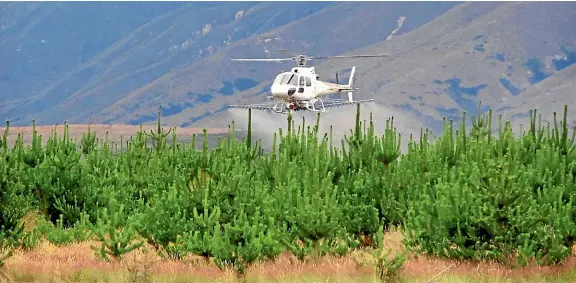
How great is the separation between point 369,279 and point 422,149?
40.6 feet

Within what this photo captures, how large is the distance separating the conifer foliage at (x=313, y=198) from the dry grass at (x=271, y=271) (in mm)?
363

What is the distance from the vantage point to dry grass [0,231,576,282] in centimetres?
2223

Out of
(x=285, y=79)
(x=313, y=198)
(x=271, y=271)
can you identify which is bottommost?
(x=271, y=271)

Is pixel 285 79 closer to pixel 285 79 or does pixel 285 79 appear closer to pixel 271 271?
pixel 285 79

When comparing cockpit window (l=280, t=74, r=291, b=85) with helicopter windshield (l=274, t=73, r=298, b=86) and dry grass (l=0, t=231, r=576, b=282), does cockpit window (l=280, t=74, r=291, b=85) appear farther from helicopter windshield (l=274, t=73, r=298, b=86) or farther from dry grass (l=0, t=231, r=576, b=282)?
dry grass (l=0, t=231, r=576, b=282)

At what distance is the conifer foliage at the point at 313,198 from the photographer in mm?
23609

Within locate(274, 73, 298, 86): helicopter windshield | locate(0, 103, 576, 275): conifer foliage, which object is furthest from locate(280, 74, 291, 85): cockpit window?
locate(0, 103, 576, 275): conifer foliage

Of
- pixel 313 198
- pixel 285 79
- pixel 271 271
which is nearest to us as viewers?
pixel 271 271

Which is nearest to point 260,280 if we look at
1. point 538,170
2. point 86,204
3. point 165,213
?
point 165,213

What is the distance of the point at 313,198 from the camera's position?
24266mm

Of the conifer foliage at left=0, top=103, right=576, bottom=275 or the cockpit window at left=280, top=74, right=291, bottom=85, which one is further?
the cockpit window at left=280, top=74, right=291, bottom=85

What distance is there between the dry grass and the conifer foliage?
1.19 feet

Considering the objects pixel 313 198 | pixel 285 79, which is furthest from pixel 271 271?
pixel 285 79

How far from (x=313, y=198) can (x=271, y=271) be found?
6.89 ft
